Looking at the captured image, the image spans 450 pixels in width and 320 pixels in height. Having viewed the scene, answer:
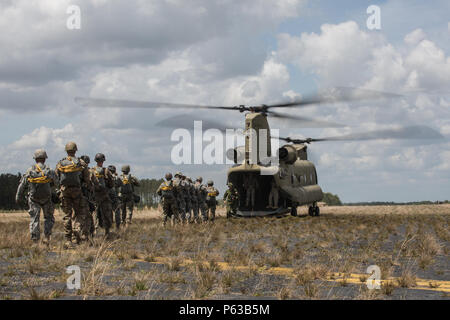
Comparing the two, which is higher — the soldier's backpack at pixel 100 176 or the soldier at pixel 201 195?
the soldier's backpack at pixel 100 176

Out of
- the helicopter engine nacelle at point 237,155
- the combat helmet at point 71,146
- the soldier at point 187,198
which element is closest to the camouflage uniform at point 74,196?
the combat helmet at point 71,146

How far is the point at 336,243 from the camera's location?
46.2ft

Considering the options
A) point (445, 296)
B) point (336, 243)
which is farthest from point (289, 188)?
point (445, 296)

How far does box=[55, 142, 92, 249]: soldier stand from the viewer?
12.3 meters

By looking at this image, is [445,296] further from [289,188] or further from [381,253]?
[289,188]

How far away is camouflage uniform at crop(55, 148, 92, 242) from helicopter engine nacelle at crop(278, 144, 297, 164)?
49.9 ft

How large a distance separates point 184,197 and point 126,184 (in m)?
3.29

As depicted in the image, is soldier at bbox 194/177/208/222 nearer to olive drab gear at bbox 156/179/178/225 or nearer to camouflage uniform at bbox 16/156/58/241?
olive drab gear at bbox 156/179/178/225

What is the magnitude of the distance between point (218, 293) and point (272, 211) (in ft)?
63.0

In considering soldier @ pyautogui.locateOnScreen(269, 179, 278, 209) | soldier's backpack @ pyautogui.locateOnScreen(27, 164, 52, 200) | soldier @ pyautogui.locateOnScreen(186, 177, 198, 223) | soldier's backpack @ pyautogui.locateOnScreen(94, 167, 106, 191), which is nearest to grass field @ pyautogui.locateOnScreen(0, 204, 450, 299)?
soldier's backpack @ pyautogui.locateOnScreen(27, 164, 52, 200)

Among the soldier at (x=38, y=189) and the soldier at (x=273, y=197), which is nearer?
the soldier at (x=38, y=189)

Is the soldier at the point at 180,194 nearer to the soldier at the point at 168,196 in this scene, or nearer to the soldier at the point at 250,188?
the soldier at the point at 168,196

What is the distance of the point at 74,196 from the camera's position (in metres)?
12.4

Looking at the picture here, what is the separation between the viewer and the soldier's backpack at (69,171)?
1223cm
